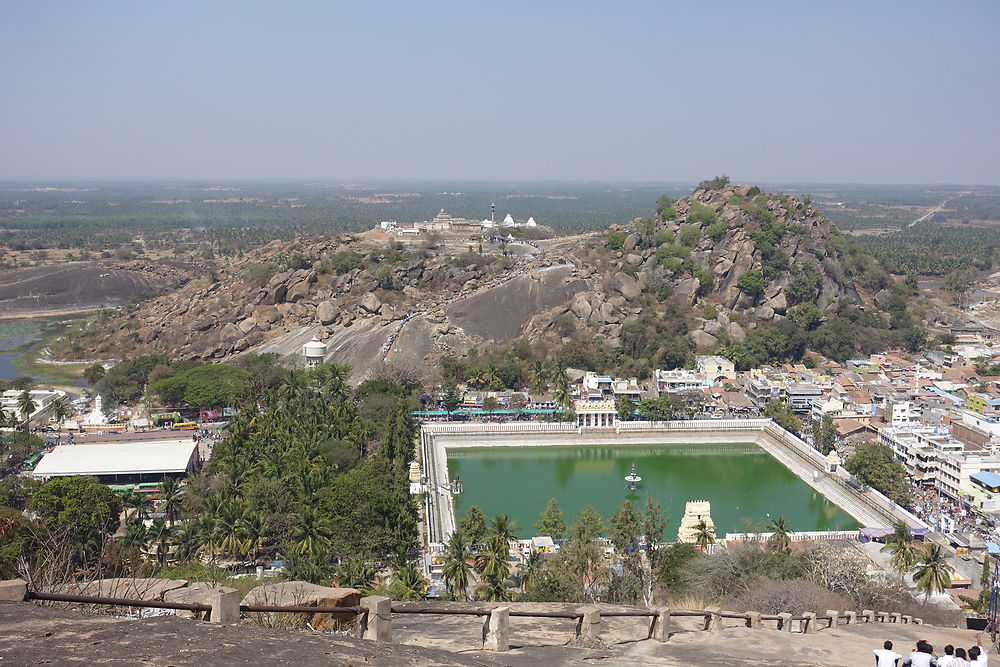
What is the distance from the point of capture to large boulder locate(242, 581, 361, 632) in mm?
5777

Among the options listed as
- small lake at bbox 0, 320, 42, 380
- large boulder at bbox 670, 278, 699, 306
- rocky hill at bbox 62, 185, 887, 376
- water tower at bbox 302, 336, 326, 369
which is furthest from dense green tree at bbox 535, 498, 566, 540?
small lake at bbox 0, 320, 42, 380

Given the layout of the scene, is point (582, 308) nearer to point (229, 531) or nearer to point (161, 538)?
point (229, 531)

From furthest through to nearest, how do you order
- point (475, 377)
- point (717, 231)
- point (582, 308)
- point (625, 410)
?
point (717, 231) → point (582, 308) → point (475, 377) → point (625, 410)

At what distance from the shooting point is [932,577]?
52.9 ft

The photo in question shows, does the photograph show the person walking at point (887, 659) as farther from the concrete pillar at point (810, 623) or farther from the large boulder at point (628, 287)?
the large boulder at point (628, 287)

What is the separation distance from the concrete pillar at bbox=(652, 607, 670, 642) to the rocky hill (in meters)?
30.0

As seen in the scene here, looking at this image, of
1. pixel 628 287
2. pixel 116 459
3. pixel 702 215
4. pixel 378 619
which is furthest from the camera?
pixel 702 215

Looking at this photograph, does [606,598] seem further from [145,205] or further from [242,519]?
[145,205]

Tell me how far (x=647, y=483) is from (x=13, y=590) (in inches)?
891

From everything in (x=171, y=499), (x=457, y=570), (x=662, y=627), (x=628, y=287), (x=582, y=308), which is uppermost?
(x=662, y=627)

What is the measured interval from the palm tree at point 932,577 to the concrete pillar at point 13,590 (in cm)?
1593

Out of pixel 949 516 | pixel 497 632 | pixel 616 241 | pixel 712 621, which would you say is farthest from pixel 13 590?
pixel 616 241

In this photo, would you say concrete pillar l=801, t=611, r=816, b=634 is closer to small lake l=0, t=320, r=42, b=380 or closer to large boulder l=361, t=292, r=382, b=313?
large boulder l=361, t=292, r=382, b=313

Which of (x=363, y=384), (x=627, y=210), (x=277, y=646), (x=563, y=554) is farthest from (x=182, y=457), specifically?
(x=627, y=210)
